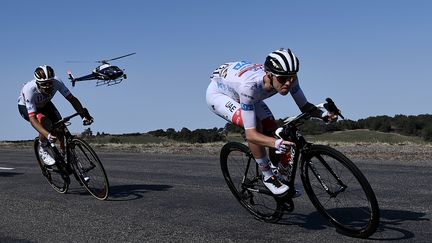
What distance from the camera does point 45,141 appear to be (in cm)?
977

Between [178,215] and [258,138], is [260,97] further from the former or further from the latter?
[178,215]

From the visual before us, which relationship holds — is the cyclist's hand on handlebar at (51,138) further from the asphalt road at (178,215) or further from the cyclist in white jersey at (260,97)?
the cyclist in white jersey at (260,97)

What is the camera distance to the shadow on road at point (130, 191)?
28.3ft

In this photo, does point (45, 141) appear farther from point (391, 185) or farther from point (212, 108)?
point (391, 185)

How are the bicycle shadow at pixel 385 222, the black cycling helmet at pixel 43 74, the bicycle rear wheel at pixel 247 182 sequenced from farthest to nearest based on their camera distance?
the black cycling helmet at pixel 43 74 < the bicycle rear wheel at pixel 247 182 < the bicycle shadow at pixel 385 222

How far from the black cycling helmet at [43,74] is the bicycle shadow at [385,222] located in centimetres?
463

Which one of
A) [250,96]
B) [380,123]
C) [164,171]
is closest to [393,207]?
[250,96]

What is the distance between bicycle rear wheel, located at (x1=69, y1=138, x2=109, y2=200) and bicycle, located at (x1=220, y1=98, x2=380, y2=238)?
2.99 meters

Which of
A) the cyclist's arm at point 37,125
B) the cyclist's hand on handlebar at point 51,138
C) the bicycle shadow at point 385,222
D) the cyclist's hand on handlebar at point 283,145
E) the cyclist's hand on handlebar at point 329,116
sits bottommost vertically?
the bicycle shadow at point 385,222

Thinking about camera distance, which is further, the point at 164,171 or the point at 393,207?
the point at 164,171

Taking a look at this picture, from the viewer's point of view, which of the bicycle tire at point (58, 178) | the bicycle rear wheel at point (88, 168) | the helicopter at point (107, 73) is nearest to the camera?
the bicycle rear wheel at point (88, 168)

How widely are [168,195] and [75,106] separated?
216 centimetres

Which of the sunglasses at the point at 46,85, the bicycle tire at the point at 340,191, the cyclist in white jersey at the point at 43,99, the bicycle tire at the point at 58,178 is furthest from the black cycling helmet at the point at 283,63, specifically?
the bicycle tire at the point at 58,178

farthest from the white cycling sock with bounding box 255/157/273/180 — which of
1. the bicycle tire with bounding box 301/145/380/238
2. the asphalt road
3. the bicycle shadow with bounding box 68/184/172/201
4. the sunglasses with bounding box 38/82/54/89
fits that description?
the sunglasses with bounding box 38/82/54/89
